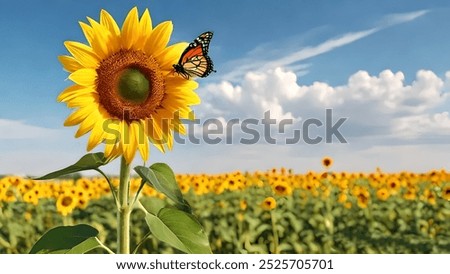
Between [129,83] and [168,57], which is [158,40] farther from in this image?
[129,83]

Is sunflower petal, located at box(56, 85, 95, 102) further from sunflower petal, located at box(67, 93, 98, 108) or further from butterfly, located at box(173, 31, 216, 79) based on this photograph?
butterfly, located at box(173, 31, 216, 79)

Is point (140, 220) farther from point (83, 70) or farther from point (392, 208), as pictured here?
point (83, 70)

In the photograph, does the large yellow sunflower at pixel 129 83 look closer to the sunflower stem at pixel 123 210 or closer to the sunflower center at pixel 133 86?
the sunflower center at pixel 133 86

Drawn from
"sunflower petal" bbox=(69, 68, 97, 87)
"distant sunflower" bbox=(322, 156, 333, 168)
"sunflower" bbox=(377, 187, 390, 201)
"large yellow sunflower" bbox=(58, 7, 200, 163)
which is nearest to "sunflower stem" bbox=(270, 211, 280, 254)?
"distant sunflower" bbox=(322, 156, 333, 168)

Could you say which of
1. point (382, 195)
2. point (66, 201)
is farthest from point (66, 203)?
point (382, 195)

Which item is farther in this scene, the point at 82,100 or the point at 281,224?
the point at 281,224

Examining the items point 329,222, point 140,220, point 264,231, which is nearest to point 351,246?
point 329,222

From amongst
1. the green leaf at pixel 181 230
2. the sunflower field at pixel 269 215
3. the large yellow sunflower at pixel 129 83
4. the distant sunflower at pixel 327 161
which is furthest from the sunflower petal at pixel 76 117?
the distant sunflower at pixel 327 161
